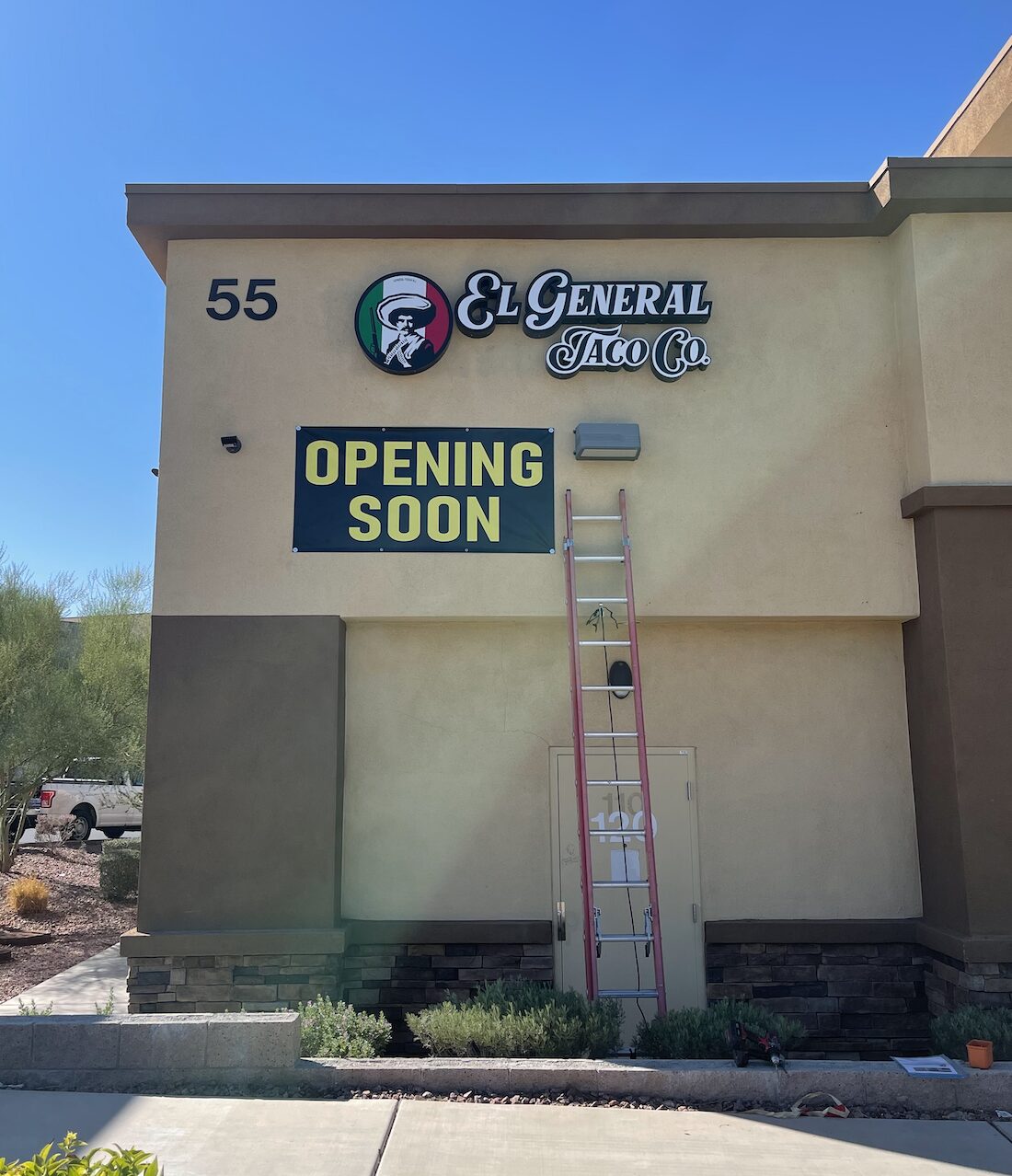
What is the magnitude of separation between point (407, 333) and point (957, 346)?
4838 millimetres

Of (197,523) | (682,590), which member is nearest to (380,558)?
(197,523)

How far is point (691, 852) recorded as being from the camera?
931 cm

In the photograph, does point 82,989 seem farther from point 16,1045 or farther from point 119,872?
point 119,872

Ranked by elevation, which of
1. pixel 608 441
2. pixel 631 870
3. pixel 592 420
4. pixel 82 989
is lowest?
pixel 82 989

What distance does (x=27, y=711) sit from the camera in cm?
1727

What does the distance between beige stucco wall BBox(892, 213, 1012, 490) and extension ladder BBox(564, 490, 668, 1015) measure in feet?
8.86

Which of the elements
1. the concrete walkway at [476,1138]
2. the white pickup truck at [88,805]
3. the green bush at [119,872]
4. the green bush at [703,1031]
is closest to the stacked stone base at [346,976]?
the green bush at [703,1031]

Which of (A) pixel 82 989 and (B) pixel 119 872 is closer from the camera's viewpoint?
(A) pixel 82 989

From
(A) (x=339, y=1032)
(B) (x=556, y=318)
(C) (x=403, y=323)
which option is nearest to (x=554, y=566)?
(B) (x=556, y=318)

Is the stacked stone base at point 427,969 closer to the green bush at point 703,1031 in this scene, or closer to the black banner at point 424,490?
the green bush at point 703,1031

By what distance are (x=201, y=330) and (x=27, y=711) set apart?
10287 mm

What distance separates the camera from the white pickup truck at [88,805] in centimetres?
2411

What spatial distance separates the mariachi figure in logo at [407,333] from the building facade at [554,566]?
1.6 inches

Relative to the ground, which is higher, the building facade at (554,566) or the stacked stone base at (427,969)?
the building facade at (554,566)
